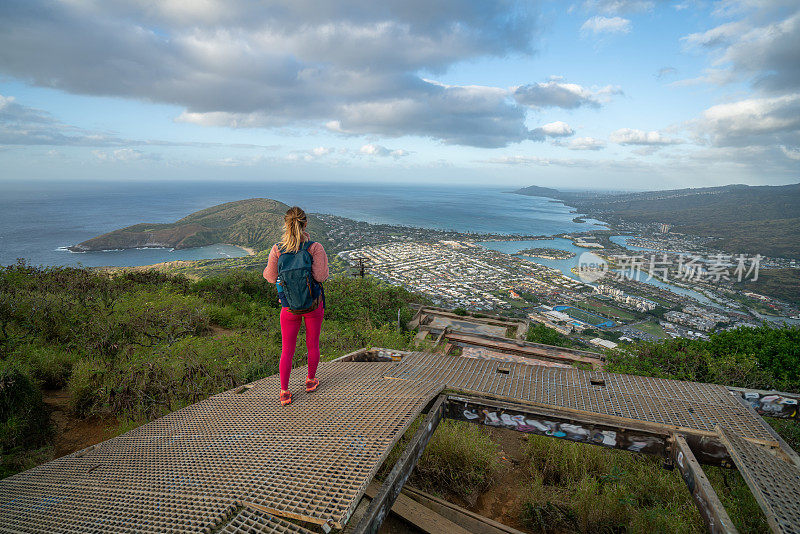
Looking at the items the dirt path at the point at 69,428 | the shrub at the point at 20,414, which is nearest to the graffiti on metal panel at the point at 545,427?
the dirt path at the point at 69,428

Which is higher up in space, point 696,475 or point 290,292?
point 290,292

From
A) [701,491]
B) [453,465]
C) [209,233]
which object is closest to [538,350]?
[453,465]

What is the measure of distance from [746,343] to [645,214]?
91.1 metres

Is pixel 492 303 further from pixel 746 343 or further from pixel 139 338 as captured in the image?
pixel 139 338

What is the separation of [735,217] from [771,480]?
8099 centimetres

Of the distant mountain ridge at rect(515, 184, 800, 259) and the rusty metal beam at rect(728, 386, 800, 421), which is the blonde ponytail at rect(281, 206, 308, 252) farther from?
the distant mountain ridge at rect(515, 184, 800, 259)

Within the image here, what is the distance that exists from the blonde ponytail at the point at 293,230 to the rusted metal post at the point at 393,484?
1.72 m

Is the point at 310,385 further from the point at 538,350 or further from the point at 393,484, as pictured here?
the point at 538,350

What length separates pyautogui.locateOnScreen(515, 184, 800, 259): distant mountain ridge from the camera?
41000mm

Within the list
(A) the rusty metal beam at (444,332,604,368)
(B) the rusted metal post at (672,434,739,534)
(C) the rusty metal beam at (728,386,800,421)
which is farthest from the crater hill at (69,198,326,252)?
(B) the rusted metal post at (672,434,739,534)

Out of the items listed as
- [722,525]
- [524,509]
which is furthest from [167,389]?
[722,525]

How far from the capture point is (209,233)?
→ 164 feet

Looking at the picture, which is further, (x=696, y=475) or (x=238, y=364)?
(x=238, y=364)

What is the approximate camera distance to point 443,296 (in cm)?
2403
